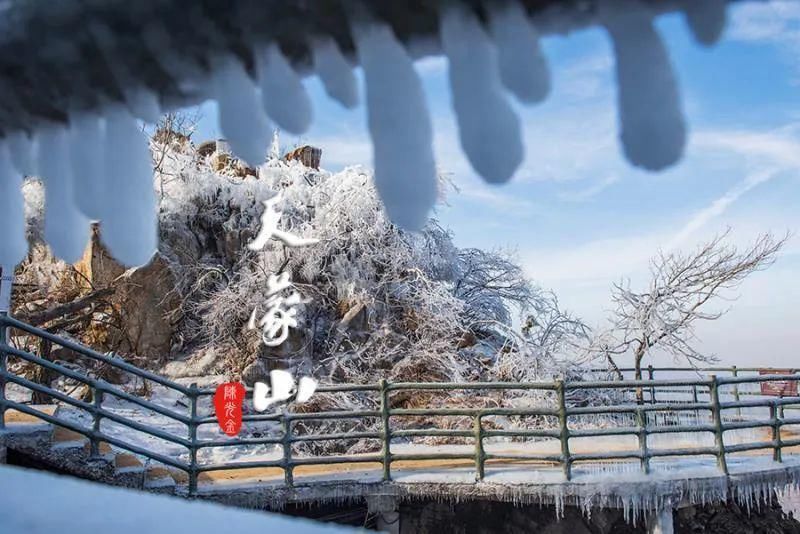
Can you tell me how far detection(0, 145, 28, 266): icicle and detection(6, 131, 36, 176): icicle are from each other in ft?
0.12

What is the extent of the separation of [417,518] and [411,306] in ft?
16.2

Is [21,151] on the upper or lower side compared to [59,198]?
upper

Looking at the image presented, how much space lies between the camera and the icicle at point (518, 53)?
Answer: 39.5 inches

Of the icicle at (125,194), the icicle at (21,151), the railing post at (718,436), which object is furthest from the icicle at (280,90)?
the railing post at (718,436)

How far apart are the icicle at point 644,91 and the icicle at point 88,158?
114cm

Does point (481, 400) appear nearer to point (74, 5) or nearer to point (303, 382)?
point (303, 382)

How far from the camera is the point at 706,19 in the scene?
0.89m

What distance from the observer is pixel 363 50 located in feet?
3.68

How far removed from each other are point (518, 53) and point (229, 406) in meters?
6.59

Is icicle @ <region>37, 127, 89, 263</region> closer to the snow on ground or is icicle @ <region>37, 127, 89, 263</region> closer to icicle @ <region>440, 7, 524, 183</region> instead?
the snow on ground

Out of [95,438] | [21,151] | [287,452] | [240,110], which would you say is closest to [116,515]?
[21,151]

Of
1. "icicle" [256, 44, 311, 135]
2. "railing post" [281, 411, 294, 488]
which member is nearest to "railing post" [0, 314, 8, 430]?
"railing post" [281, 411, 294, 488]

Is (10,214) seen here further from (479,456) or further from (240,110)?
(479,456)

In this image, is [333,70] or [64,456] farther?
[64,456]
